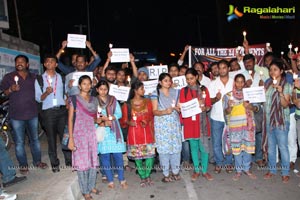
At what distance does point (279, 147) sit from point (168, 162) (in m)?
1.90

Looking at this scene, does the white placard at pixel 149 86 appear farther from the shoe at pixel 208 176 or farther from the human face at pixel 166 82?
the shoe at pixel 208 176

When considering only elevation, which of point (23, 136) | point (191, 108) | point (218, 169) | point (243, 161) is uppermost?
point (191, 108)

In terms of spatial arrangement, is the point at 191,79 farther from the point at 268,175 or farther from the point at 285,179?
the point at 285,179

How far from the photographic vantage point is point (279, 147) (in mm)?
5266

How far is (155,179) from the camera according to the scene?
18.5 ft

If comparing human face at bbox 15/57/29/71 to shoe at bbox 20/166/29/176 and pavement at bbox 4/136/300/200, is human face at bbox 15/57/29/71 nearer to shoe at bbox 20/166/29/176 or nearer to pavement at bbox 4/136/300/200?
shoe at bbox 20/166/29/176

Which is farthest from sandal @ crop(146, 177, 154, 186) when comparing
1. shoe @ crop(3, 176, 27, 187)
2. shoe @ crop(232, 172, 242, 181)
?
shoe @ crop(3, 176, 27, 187)

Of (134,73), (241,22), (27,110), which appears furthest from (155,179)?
(241,22)

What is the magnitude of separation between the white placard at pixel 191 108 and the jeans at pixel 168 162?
75cm

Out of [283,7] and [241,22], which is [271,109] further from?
[241,22]

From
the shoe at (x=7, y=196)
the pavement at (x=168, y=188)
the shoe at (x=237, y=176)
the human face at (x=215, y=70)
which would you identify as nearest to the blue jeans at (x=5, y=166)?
the pavement at (x=168, y=188)

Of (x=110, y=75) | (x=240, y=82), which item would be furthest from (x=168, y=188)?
(x=110, y=75)

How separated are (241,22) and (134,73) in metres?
25.7

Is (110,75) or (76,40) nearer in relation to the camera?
(110,75)
